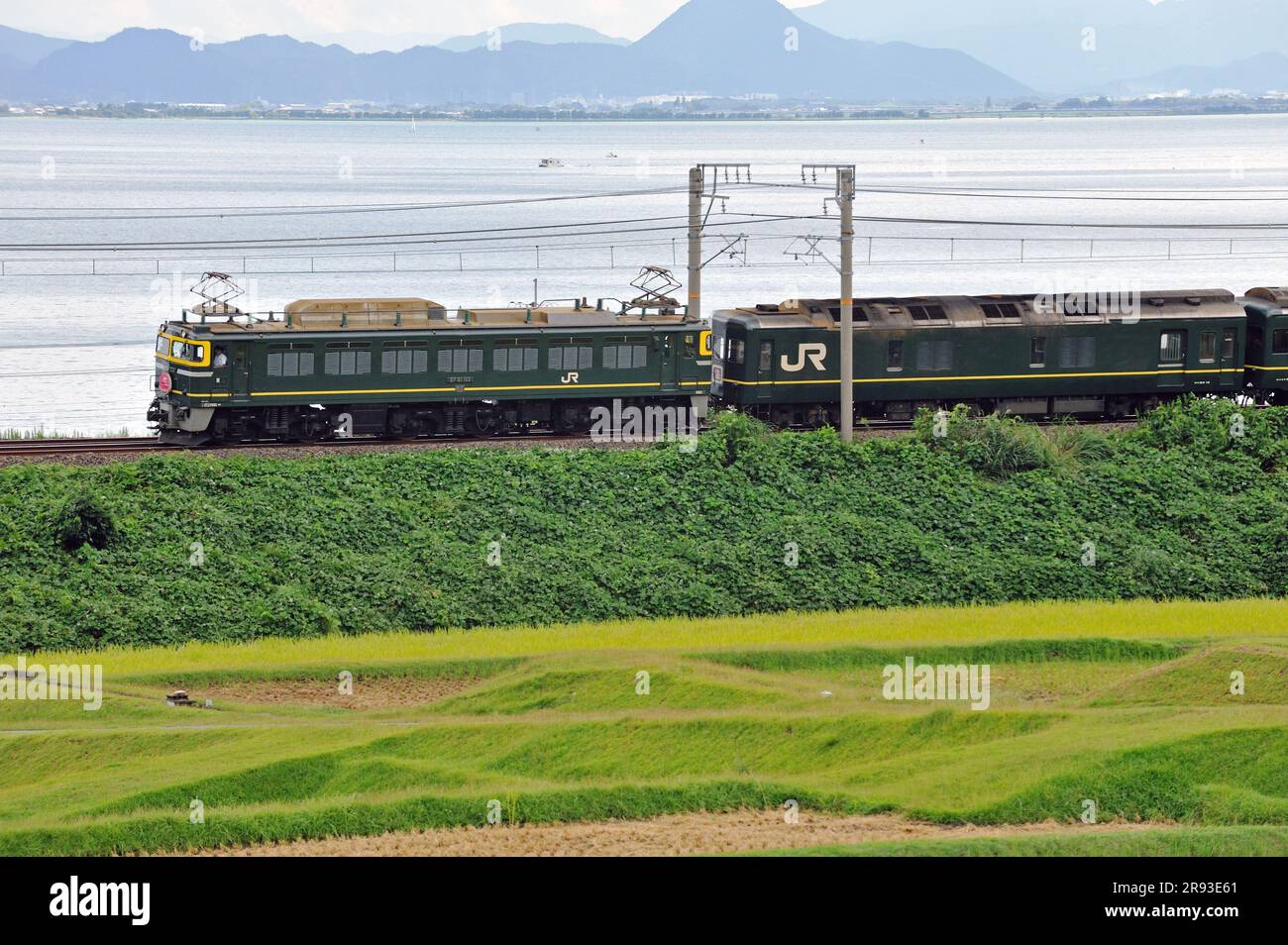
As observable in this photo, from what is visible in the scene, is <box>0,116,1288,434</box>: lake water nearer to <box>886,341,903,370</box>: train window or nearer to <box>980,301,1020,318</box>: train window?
<box>980,301,1020,318</box>: train window

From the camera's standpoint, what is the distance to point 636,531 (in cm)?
4025

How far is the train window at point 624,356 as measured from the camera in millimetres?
45438

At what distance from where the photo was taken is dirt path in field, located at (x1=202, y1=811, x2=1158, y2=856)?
2023 centimetres

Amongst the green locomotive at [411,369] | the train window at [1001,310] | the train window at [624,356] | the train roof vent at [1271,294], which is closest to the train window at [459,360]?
the green locomotive at [411,369]

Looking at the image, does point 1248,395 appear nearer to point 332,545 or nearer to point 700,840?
point 332,545

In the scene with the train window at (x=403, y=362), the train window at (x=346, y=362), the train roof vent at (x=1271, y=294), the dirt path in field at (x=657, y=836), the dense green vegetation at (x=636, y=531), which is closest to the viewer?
the dirt path in field at (x=657, y=836)

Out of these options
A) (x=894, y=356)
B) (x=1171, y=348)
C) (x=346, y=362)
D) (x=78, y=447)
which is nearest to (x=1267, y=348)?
(x=1171, y=348)

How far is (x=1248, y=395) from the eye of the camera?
168 ft

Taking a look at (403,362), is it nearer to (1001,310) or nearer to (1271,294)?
(1001,310)

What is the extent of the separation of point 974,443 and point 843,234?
7279 millimetres

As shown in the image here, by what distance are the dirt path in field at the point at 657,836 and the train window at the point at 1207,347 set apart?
31144mm

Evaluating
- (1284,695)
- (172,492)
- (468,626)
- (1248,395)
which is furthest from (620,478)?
(1248,395)

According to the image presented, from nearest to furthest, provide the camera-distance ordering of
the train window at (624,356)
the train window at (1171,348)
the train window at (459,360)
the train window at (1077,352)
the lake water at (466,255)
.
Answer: the train window at (459,360) < the train window at (624,356) < the train window at (1077,352) < the train window at (1171,348) < the lake water at (466,255)

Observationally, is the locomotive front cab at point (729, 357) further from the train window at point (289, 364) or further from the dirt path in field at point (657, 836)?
the dirt path in field at point (657, 836)
